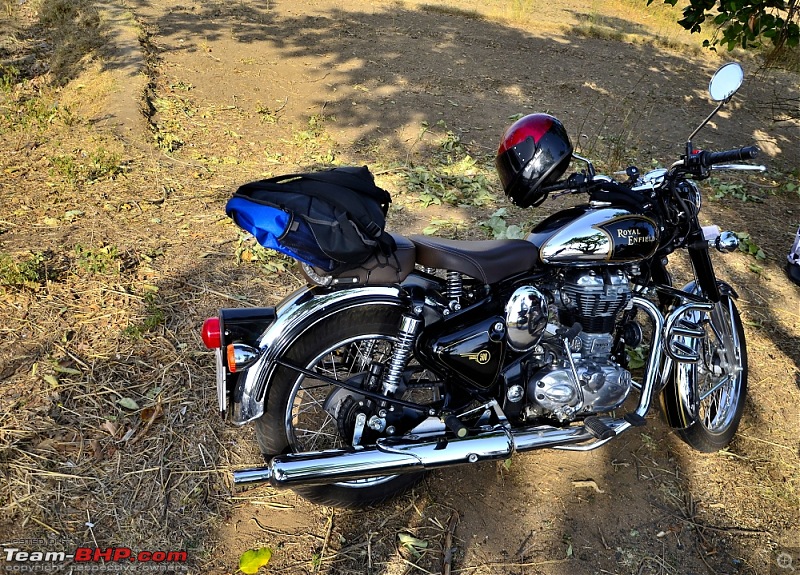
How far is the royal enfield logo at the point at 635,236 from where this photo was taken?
8.63 ft

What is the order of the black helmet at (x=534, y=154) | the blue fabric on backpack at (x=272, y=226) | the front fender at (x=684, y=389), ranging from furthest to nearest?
the front fender at (x=684, y=389) < the black helmet at (x=534, y=154) < the blue fabric on backpack at (x=272, y=226)

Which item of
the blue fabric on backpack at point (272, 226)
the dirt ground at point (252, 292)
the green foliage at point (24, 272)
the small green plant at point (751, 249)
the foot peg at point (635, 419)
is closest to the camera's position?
the blue fabric on backpack at point (272, 226)

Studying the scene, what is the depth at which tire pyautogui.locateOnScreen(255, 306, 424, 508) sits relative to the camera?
7.83 ft

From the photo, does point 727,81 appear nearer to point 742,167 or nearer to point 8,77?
point 742,167

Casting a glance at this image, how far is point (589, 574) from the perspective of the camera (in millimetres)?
2646

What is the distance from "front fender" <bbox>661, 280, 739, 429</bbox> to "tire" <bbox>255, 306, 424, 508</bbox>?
1.41m

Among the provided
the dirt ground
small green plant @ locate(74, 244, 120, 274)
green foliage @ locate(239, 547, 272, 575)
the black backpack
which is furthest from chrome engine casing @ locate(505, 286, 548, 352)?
→ small green plant @ locate(74, 244, 120, 274)

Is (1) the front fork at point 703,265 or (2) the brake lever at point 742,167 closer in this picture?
(2) the brake lever at point 742,167

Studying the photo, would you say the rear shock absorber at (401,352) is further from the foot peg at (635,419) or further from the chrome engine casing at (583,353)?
the foot peg at (635,419)

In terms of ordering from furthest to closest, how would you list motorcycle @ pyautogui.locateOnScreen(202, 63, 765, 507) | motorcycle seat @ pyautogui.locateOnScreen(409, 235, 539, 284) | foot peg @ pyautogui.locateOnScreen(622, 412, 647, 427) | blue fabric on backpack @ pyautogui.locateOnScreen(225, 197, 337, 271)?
foot peg @ pyautogui.locateOnScreen(622, 412, 647, 427) → motorcycle seat @ pyautogui.locateOnScreen(409, 235, 539, 284) → motorcycle @ pyautogui.locateOnScreen(202, 63, 765, 507) → blue fabric on backpack @ pyautogui.locateOnScreen(225, 197, 337, 271)

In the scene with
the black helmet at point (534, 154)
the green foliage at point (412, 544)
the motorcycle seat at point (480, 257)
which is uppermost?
the black helmet at point (534, 154)

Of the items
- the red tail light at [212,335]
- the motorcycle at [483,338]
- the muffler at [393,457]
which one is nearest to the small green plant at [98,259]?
the motorcycle at [483,338]

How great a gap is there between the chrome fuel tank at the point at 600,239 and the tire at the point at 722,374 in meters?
0.84

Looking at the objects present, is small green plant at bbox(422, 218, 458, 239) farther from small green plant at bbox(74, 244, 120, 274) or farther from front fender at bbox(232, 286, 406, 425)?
front fender at bbox(232, 286, 406, 425)
